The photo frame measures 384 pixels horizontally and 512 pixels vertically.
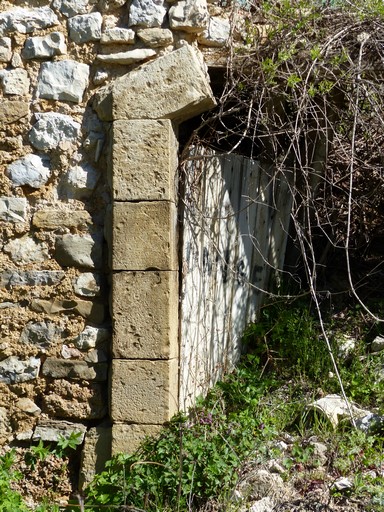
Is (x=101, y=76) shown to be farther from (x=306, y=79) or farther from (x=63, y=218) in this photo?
(x=306, y=79)

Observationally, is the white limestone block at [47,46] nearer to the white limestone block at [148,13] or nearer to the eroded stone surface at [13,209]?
the white limestone block at [148,13]

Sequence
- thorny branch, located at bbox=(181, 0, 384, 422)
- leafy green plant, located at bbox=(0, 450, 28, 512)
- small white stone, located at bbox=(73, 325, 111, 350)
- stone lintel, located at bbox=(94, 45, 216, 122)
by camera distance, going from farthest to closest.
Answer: thorny branch, located at bbox=(181, 0, 384, 422) < small white stone, located at bbox=(73, 325, 111, 350) < stone lintel, located at bbox=(94, 45, 216, 122) < leafy green plant, located at bbox=(0, 450, 28, 512)

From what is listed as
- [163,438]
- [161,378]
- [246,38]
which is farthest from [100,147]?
[163,438]

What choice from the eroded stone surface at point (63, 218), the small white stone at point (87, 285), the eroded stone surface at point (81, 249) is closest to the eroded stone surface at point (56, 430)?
the small white stone at point (87, 285)

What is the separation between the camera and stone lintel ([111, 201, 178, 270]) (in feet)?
13.6

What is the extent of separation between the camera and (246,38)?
4.36 meters

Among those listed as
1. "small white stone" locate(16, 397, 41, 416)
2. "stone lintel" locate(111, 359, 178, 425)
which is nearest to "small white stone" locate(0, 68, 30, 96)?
"stone lintel" locate(111, 359, 178, 425)

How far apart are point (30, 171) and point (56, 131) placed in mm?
270

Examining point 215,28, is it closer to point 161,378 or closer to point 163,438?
point 161,378

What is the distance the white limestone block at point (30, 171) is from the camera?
4301 mm

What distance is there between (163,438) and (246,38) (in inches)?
90.1

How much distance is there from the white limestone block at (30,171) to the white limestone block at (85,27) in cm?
71

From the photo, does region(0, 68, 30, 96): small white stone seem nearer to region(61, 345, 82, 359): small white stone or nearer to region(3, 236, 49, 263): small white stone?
region(3, 236, 49, 263): small white stone

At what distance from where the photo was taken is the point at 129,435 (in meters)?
4.19
